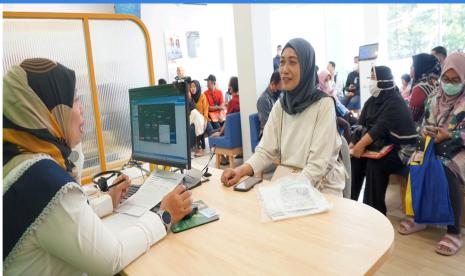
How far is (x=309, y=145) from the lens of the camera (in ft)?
5.75


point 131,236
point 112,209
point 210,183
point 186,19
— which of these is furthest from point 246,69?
point 186,19

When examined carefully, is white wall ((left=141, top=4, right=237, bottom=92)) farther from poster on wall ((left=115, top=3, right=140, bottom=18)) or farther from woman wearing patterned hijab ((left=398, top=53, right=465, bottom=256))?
woman wearing patterned hijab ((left=398, top=53, right=465, bottom=256))

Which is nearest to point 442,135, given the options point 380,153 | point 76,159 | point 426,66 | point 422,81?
point 380,153

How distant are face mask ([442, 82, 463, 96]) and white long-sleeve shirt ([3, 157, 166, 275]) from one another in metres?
2.49

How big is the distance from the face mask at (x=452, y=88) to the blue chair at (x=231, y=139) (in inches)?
98.2

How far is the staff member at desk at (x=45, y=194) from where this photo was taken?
82 centimetres

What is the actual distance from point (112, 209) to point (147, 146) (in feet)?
1.16

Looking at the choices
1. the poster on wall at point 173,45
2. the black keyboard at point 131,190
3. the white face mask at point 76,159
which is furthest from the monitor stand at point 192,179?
the poster on wall at point 173,45

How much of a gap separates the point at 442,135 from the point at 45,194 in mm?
2473

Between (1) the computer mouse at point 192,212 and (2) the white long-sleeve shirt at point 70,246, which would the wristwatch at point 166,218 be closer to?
(1) the computer mouse at point 192,212

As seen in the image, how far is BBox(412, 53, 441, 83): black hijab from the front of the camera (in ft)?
10.5

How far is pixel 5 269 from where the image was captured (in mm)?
837

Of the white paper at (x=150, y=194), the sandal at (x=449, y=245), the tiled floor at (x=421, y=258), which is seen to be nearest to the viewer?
the white paper at (x=150, y=194)

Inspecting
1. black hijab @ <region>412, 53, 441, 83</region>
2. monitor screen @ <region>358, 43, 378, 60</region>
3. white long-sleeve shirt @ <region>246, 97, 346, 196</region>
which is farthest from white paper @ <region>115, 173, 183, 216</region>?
monitor screen @ <region>358, 43, 378, 60</region>
